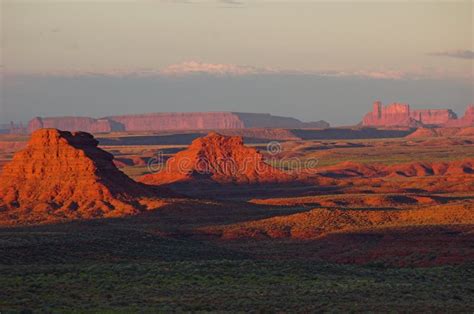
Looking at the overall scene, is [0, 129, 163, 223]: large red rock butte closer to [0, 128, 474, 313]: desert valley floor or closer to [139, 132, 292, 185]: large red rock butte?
[0, 128, 474, 313]: desert valley floor

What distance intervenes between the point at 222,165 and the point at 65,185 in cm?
5557

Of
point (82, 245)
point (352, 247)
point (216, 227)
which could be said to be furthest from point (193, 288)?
point (216, 227)

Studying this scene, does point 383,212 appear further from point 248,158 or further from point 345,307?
point 248,158

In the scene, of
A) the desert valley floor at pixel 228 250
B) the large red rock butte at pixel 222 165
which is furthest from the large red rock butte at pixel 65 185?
the large red rock butte at pixel 222 165

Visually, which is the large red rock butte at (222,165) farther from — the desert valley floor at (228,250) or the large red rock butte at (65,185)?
the large red rock butte at (65,185)

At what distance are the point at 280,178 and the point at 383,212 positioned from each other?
64.4 metres

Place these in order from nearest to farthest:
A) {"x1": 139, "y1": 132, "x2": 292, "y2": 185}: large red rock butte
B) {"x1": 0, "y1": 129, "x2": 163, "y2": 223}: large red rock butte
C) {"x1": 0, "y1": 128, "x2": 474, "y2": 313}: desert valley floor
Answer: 1. {"x1": 0, "y1": 128, "x2": 474, "y2": 313}: desert valley floor
2. {"x1": 0, "y1": 129, "x2": 163, "y2": 223}: large red rock butte
3. {"x1": 139, "y1": 132, "x2": 292, "y2": 185}: large red rock butte

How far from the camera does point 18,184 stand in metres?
107

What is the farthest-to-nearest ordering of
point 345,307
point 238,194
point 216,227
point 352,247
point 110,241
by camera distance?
1. point 238,194
2. point 216,227
3. point 352,247
4. point 110,241
5. point 345,307

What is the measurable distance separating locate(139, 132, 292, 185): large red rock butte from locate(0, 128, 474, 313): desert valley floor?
697 centimetres

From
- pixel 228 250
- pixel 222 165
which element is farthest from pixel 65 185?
pixel 222 165

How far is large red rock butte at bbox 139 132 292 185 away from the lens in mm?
153250

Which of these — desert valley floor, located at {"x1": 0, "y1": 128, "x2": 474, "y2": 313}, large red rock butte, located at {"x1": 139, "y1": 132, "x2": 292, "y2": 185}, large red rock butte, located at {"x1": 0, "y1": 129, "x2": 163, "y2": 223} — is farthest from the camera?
large red rock butte, located at {"x1": 139, "y1": 132, "x2": 292, "y2": 185}

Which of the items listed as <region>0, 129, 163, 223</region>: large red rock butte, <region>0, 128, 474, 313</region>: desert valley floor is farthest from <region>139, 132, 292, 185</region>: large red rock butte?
<region>0, 129, 163, 223</region>: large red rock butte
